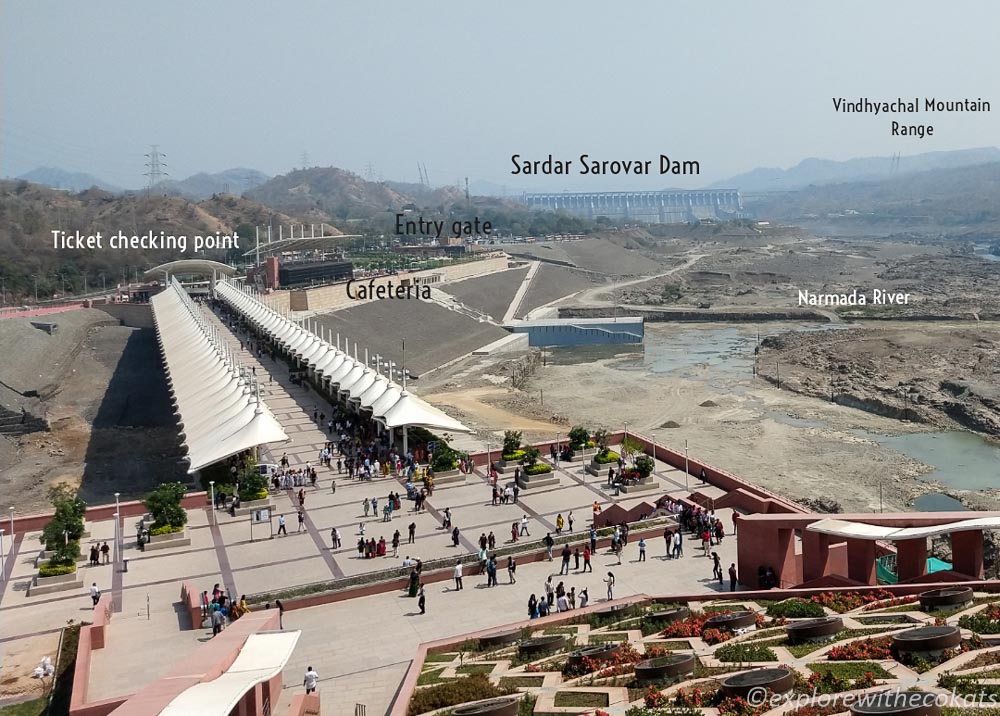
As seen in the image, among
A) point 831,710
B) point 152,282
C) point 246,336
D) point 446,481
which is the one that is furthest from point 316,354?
point 152,282

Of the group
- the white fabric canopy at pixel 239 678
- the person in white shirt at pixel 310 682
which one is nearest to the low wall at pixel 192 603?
the person in white shirt at pixel 310 682

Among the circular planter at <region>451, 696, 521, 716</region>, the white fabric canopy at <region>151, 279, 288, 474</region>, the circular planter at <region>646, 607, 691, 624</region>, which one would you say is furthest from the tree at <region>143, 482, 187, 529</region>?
the circular planter at <region>451, 696, 521, 716</region>

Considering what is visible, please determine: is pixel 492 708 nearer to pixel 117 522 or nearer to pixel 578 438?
Result: pixel 117 522

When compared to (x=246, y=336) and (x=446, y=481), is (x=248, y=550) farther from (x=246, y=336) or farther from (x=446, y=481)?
(x=246, y=336)

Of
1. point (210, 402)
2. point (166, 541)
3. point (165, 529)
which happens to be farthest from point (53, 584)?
point (210, 402)

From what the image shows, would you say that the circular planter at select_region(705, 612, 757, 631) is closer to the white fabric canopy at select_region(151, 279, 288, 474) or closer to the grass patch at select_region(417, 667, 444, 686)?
the grass patch at select_region(417, 667, 444, 686)

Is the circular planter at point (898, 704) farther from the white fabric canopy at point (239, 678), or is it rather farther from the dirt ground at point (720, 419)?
the dirt ground at point (720, 419)
